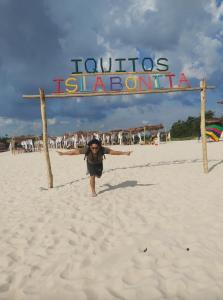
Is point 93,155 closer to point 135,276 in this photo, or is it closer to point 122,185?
point 122,185

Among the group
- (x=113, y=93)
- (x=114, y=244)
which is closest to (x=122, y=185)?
(x=113, y=93)

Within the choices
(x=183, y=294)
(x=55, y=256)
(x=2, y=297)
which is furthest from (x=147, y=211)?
(x=2, y=297)

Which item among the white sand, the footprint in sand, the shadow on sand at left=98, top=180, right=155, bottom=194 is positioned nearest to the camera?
the white sand

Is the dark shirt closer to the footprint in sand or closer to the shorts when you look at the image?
the shorts

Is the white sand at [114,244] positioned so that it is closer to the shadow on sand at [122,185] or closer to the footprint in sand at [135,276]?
the footprint in sand at [135,276]

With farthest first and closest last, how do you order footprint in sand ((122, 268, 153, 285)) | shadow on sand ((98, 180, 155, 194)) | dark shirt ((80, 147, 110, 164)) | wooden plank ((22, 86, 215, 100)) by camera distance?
1. wooden plank ((22, 86, 215, 100))
2. shadow on sand ((98, 180, 155, 194))
3. dark shirt ((80, 147, 110, 164))
4. footprint in sand ((122, 268, 153, 285))

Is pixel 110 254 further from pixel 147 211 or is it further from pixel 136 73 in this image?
pixel 136 73

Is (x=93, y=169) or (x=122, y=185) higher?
(x=93, y=169)

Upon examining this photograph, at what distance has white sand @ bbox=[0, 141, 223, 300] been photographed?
2955 millimetres

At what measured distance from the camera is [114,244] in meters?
4.06

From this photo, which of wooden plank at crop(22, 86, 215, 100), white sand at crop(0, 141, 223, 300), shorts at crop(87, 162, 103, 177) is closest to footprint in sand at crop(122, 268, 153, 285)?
white sand at crop(0, 141, 223, 300)

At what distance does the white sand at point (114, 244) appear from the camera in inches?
116

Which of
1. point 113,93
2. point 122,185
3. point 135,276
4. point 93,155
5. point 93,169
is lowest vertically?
point 135,276

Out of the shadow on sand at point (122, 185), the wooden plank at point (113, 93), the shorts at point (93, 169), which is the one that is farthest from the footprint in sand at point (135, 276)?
the wooden plank at point (113, 93)
